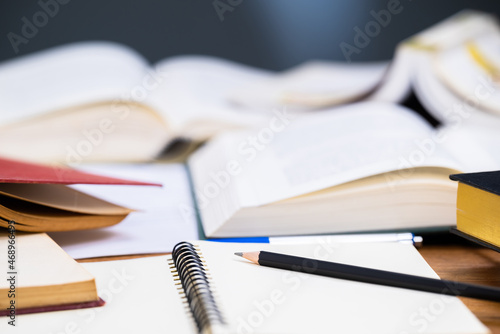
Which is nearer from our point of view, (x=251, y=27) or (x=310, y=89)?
(x=310, y=89)

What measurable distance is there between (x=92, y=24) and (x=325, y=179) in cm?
122

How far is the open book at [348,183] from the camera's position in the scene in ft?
1.93

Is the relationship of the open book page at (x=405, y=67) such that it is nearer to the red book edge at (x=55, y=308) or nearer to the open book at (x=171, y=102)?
the open book at (x=171, y=102)

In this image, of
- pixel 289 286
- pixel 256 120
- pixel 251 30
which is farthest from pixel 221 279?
pixel 251 30

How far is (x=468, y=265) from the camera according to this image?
0.54m

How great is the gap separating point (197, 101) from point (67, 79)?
0.83 ft

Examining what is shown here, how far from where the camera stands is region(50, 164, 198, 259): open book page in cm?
56

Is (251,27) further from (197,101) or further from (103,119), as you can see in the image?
(103,119)

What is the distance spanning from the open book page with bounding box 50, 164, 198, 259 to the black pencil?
13 centimetres

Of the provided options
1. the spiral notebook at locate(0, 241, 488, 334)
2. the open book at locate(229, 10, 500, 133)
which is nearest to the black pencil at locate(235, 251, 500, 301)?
the spiral notebook at locate(0, 241, 488, 334)

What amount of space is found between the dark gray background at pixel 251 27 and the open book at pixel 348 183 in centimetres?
102

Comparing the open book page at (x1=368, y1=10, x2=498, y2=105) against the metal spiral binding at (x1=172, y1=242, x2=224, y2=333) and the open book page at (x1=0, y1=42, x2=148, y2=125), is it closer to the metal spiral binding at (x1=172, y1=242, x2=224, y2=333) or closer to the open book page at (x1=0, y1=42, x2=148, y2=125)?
the open book page at (x1=0, y1=42, x2=148, y2=125)

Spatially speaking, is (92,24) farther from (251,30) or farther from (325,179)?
(325,179)

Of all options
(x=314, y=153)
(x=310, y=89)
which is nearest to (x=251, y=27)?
(x=310, y=89)
